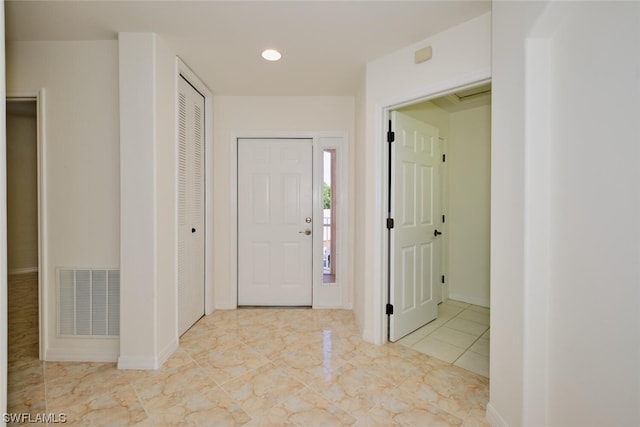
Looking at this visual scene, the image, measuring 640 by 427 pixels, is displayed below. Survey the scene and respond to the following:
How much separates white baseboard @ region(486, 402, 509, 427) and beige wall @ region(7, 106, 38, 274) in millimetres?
6173

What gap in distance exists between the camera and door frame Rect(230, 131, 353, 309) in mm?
3346

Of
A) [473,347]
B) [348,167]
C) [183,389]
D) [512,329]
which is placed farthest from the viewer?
[348,167]

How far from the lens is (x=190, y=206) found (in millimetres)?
2836

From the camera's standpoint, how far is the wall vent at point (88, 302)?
2.24m

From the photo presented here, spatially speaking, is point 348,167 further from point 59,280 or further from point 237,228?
point 59,280

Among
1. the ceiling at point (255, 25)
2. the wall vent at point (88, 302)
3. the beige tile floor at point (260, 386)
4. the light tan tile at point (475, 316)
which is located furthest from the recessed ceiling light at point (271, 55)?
the light tan tile at point (475, 316)

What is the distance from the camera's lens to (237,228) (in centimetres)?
341

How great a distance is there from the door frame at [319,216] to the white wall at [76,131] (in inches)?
50.1

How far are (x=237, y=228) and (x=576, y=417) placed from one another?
10.1 ft

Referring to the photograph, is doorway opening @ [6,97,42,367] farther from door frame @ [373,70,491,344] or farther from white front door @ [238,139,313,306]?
door frame @ [373,70,491,344]

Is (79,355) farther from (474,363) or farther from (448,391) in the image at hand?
(474,363)

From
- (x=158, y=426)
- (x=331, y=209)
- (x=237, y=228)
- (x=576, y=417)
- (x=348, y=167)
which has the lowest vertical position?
(x=158, y=426)

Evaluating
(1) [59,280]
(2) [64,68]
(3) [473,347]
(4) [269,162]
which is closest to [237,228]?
(4) [269,162]

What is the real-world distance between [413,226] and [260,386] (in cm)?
183
